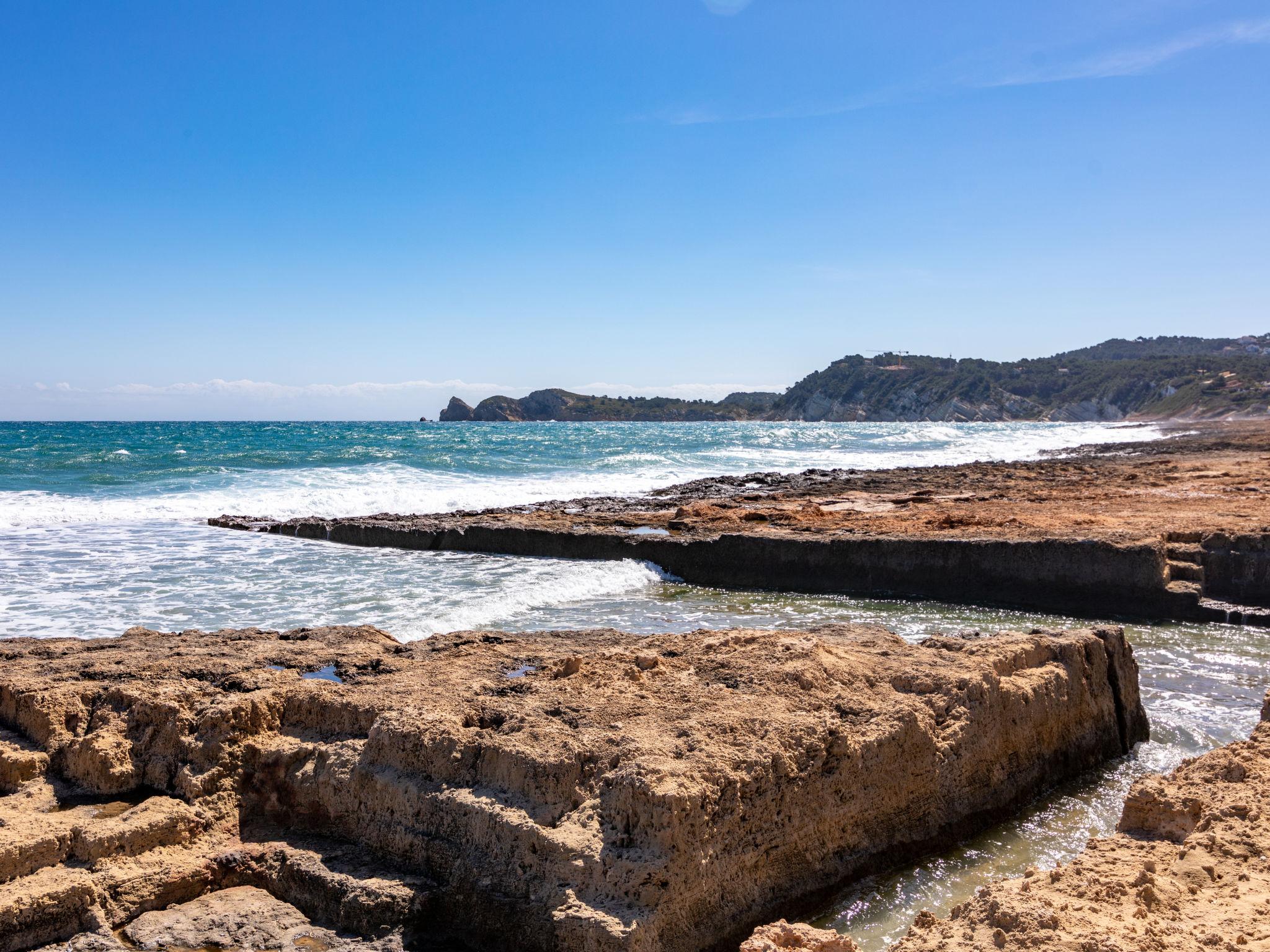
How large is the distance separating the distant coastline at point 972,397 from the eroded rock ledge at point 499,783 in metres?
78.8

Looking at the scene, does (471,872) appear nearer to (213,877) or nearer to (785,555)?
(213,877)

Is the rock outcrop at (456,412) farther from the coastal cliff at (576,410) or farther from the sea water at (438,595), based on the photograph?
the sea water at (438,595)

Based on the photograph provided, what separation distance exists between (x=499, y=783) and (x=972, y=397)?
109614mm

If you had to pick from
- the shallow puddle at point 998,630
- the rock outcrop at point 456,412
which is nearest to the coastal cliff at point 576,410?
the rock outcrop at point 456,412

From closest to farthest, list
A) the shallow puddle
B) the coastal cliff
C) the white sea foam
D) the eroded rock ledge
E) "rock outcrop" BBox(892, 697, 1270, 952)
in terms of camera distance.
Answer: "rock outcrop" BBox(892, 697, 1270, 952), the eroded rock ledge, the shallow puddle, the white sea foam, the coastal cliff

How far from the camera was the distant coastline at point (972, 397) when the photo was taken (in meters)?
84.4

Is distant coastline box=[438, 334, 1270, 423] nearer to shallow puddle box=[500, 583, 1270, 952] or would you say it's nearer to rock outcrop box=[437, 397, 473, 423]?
rock outcrop box=[437, 397, 473, 423]

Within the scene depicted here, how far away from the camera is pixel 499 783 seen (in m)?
3.74

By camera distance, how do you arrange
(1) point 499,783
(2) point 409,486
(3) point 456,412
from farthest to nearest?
1. (3) point 456,412
2. (2) point 409,486
3. (1) point 499,783

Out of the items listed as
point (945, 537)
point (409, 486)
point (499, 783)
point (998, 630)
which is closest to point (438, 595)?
point (998, 630)

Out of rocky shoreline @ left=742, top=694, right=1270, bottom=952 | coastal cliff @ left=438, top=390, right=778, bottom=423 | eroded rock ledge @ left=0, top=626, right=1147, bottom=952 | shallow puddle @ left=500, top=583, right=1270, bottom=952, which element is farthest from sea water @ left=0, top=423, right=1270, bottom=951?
coastal cliff @ left=438, top=390, right=778, bottom=423

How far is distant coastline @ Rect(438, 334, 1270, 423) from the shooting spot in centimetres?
8438

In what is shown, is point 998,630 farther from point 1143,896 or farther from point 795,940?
point 795,940

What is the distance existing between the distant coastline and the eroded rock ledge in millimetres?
78835
